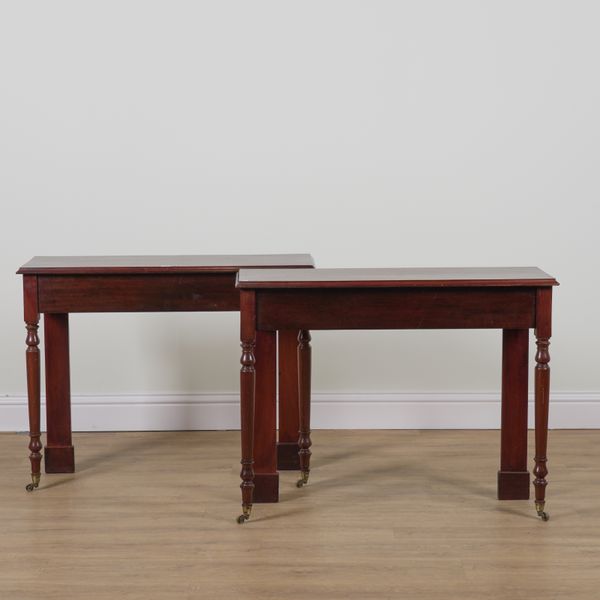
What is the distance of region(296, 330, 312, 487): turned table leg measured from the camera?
4.32 metres

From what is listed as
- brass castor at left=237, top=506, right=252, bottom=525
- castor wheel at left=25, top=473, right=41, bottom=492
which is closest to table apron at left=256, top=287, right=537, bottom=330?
brass castor at left=237, top=506, right=252, bottom=525

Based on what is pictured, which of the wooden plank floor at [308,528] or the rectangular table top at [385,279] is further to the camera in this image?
the rectangular table top at [385,279]

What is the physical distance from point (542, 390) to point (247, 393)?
95cm

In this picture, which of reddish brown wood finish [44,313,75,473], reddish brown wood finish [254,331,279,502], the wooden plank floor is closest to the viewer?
the wooden plank floor

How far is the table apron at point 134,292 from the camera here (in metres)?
4.25

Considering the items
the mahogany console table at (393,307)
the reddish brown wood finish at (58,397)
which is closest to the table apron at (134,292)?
the reddish brown wood finish at (58,397)

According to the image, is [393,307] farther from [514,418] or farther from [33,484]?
[33,484]

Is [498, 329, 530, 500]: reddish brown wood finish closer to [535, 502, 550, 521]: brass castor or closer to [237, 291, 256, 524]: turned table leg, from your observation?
[535, 502, 550, 521]: brass castor

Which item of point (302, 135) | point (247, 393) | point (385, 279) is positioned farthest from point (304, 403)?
point (302, 135)

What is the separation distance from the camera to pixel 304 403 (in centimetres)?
435

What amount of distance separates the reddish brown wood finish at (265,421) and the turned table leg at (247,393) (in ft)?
0.26

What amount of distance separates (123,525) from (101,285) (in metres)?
0.88

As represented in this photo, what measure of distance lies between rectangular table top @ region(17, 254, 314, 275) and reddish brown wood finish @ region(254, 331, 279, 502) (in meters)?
0.42

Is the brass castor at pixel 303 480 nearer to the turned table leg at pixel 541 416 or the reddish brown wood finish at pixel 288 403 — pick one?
the reddish brown wood finish at pixel 288 403
